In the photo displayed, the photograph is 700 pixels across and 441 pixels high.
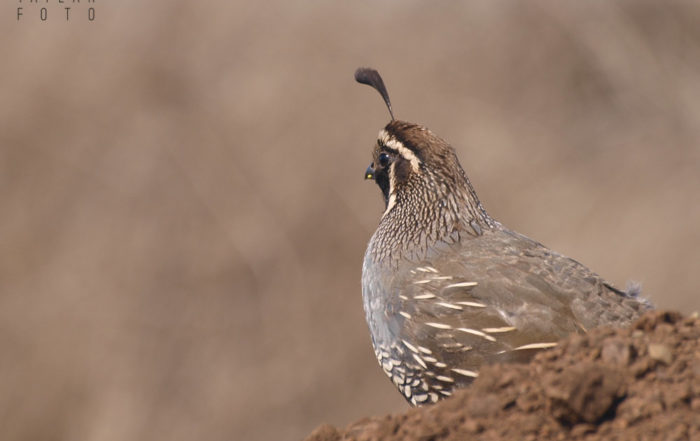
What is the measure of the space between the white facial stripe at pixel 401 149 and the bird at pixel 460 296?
5.3 inches

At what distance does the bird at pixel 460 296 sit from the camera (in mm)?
4996

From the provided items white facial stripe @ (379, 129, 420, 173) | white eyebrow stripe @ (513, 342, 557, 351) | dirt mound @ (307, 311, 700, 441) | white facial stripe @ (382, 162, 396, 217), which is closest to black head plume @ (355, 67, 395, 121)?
white facial stripe @ (379, 129, 420, 173)

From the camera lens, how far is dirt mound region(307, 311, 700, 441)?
3564 mm

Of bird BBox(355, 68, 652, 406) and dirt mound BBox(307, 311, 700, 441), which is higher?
bird BBox(355, 68, 652, 406)

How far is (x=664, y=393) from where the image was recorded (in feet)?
11.9

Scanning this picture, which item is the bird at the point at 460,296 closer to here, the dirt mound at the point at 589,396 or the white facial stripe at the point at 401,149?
the white facial stripe at the point at 401,149

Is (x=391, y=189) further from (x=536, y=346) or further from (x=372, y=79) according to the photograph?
(x=536, y=346)

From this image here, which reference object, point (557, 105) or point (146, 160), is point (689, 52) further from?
point (146, 160)

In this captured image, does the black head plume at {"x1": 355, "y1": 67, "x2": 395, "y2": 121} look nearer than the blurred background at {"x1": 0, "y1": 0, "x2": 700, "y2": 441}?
Yes

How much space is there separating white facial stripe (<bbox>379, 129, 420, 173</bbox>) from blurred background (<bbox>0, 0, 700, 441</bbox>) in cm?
718

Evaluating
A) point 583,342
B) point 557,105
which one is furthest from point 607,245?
point 583,342

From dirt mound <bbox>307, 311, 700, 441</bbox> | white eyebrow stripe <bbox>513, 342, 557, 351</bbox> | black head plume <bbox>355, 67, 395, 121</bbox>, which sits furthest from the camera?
black head plume <bbox>355, 67, 395, 121</bbox>

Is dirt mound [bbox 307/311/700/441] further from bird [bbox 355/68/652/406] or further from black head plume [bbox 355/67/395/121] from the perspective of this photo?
black head plume [bbox 355/67/395/121]

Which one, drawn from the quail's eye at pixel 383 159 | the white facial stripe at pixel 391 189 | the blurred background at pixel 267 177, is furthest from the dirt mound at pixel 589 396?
the blurred background at pixel 267 177
